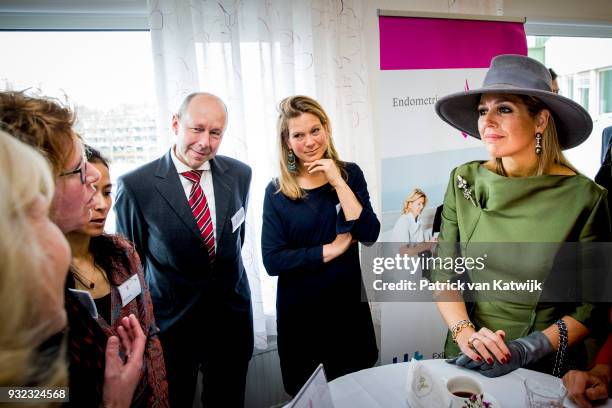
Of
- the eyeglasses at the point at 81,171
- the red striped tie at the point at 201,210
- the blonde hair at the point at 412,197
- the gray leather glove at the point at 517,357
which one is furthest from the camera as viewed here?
the blonde hair at the point at 412,197

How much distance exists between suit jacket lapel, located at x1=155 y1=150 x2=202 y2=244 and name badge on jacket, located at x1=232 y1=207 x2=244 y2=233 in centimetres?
18

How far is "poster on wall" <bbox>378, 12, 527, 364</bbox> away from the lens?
235 cm

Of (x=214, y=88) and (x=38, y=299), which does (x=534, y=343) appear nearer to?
(x=38, y=299)

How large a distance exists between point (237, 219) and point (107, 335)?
2.85ft

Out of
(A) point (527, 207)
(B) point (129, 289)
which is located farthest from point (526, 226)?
(B) point (129, 289)

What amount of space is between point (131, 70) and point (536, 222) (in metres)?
2.34

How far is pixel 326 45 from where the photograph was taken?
2.35 m

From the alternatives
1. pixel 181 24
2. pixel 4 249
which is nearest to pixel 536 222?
pixel 4 249

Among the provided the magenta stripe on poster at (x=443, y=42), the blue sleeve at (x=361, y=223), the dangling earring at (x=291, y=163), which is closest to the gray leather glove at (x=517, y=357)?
the blue sleeve at (x=361, y=223)

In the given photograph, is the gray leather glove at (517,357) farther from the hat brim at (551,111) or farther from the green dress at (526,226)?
Answer: the hat brim at (551,111)

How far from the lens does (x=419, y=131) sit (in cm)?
240

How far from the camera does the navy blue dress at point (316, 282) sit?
187cm

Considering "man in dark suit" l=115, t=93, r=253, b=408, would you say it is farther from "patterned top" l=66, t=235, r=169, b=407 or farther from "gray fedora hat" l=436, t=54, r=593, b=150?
"gray fedora hat" l=436, t=54, r=593, b=150

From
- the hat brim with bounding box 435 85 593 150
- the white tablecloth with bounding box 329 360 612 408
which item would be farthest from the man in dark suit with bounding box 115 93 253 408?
the hat brim with bounding box 435 85 593 150
